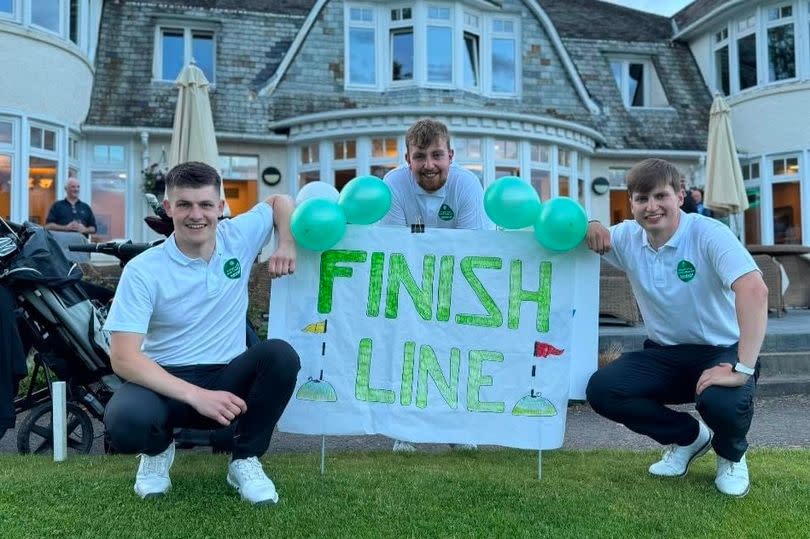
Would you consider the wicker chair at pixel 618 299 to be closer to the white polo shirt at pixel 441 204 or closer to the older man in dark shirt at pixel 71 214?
the white polo shirt at pixel 441 204

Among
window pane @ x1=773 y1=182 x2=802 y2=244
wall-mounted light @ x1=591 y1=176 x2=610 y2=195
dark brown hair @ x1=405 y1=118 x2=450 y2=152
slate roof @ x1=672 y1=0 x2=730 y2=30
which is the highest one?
slate roof @ x1=672 y1=0 x2=730 y2=30

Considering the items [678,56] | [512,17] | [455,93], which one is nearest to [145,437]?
[455,93]

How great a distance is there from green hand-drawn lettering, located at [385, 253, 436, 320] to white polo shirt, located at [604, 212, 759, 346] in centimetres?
104

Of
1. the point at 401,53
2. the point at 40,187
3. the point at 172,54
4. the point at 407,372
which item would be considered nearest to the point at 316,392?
the point at 407,372

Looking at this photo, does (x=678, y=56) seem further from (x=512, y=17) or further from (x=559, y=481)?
(x=559, y=481)

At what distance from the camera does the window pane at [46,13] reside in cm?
1188

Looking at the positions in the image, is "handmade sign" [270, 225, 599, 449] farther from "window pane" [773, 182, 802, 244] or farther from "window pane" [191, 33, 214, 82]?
"window pane" [773, 182, 802, 244]

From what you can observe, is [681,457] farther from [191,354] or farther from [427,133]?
[191,354]

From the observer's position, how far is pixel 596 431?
16.6 feet

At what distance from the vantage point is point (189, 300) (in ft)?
10.5

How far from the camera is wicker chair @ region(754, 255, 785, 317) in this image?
8.43 metres

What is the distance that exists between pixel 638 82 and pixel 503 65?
14.0 ft

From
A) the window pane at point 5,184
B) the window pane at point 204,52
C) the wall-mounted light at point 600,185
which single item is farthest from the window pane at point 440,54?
the window pane at point 5,184

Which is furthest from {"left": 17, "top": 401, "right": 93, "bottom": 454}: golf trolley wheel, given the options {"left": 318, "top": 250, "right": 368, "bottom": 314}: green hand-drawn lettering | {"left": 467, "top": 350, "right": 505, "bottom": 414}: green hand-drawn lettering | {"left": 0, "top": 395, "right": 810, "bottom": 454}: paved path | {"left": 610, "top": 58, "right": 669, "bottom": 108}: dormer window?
{"left": 610, "top": 58, "right": 669, "bottom": 108}: dormer window
